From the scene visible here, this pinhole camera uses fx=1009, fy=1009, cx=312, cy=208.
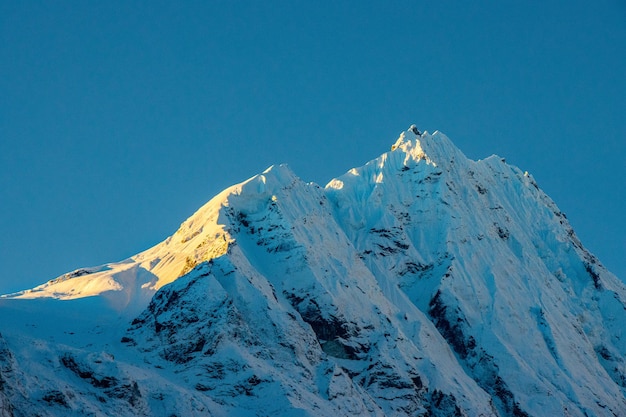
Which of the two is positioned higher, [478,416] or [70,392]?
[478,416]

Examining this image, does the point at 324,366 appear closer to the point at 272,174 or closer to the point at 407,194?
the point at 272,174

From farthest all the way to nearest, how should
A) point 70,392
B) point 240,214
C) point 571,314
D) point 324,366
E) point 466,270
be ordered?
point 571,314, point 466,270, point 240,214, point 324,366, point 70,392

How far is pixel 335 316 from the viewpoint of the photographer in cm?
14138

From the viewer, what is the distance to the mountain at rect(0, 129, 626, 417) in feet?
382

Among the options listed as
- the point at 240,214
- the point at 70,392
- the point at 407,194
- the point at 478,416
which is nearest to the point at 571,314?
the point at 407,194

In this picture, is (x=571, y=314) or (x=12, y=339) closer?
(x=12, y=339)

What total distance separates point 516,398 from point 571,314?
3947 cm

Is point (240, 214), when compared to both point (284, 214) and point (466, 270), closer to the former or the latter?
point (284, 214)

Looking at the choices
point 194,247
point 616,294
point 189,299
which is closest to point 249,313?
point 189,299

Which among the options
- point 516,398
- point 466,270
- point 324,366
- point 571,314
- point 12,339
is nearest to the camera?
point 12,339

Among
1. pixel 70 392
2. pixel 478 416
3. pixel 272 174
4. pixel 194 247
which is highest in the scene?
pixel 272 174

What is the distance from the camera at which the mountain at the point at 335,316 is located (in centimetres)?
11631

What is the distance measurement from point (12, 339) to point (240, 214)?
5529 centimetres

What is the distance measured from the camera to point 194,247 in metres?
152
